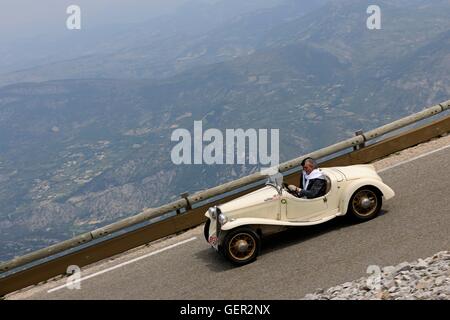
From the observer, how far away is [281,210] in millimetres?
9969

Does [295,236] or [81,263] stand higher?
[295,236]

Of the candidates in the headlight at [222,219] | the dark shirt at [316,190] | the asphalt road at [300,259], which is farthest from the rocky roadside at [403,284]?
the headlight at [222,219]

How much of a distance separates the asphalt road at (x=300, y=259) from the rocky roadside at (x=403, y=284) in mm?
414

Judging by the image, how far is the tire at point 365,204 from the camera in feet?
33.2

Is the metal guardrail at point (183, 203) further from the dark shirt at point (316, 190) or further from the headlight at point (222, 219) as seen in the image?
the headlight at point (222, 219)

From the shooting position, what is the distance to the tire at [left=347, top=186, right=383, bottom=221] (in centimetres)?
1012

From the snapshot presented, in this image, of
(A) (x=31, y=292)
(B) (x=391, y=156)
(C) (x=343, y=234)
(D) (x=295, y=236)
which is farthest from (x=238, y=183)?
(A) (x=31, y=292)

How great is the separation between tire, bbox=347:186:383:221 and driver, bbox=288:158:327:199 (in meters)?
0.62

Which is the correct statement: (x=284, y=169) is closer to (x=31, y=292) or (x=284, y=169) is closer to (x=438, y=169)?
(x=438, y=169)

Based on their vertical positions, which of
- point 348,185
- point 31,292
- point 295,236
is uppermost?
point 348,185

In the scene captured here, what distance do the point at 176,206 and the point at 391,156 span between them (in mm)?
5759

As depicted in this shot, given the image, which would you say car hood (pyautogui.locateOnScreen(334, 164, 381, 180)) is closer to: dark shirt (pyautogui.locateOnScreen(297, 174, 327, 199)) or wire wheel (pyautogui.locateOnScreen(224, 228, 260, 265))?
dark shirt (pyautogui.locateOnScreen(297, 174, 327, 199))
